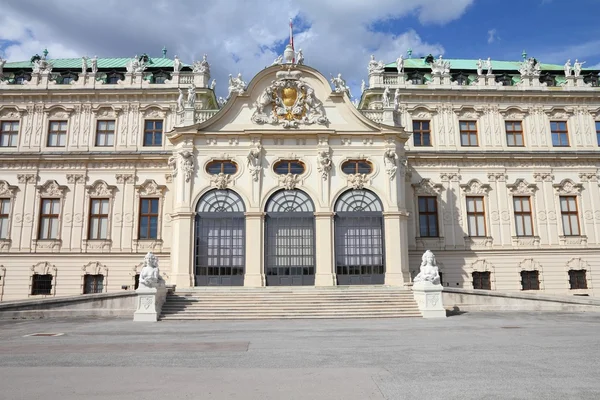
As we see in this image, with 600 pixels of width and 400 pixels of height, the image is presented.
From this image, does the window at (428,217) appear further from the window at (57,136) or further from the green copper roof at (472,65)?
the window at (57,136)

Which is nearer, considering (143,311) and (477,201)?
(143,311)

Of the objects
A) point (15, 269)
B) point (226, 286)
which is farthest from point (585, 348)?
point (15, 269)

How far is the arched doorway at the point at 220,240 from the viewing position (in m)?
28.5

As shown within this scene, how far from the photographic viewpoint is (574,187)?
34625 millimetres

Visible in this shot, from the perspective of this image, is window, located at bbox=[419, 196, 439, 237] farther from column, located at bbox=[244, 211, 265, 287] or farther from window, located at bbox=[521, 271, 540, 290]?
column, located at bbox=[244, 211, 265, 287]

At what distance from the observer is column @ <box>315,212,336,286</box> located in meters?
28.2

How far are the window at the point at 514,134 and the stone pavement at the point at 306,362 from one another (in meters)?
19.9

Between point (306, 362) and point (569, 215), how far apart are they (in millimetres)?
30449

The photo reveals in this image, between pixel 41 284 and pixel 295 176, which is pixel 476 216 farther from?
pixel 41 284

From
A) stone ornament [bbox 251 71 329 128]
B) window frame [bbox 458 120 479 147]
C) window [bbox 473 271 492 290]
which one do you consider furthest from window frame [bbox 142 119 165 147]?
window [bbox 473 271 492 290]

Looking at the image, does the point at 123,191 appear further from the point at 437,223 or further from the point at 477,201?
the point at 477,201

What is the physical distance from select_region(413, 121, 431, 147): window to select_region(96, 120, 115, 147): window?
2178cm

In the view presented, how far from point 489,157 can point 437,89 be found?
6185 mm

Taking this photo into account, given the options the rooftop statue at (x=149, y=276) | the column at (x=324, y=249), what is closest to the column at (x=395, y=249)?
the column at (x=324, y=249)
